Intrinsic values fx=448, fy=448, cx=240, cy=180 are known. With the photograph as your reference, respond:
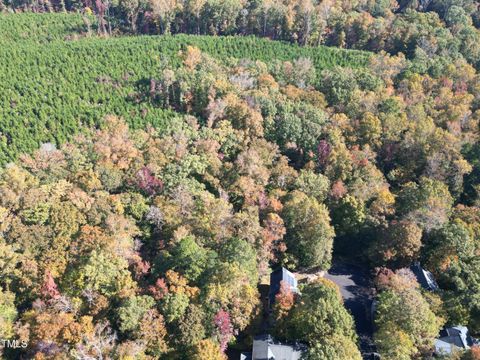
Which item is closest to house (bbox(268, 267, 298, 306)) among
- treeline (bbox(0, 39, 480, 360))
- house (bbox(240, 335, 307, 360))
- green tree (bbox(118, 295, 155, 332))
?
treeline (bbox(0, 39, 480, 360))

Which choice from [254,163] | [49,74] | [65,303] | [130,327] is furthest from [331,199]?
[49,74]

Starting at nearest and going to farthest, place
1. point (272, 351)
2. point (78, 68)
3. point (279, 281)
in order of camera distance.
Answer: point (272, 351), point (279, 281), point (78, 68)

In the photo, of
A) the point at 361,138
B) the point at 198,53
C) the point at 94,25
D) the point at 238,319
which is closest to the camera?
the point at 238,319

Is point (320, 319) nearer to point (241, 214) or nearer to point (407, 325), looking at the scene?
point (407, 325)

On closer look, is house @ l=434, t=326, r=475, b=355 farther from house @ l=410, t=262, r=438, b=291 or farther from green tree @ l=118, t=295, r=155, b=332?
green tree @ l=118, t=295, r=155, b=332

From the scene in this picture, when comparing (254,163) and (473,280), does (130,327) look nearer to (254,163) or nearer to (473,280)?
(254,163)

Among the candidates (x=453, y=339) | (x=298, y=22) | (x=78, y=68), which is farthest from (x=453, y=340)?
(x=298, y=22)
